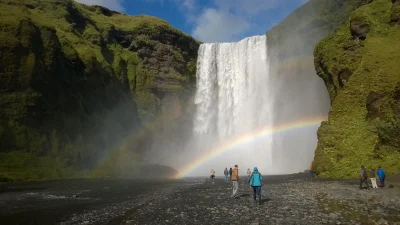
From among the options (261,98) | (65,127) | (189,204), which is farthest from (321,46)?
(65,127)

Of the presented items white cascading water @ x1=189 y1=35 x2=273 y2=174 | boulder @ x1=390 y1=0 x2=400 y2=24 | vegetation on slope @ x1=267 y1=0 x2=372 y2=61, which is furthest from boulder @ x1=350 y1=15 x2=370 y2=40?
white cascading water @ x1=189 y1=35 x2=273 y2=174

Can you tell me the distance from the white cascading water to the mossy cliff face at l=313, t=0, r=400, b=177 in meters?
28.1

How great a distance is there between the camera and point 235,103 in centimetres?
7762

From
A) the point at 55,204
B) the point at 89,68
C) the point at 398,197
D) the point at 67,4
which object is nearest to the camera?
the point at 398,197

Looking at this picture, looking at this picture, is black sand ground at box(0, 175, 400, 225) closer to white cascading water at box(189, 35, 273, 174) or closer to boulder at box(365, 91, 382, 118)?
boulder at box(365, 91, 382, 118)

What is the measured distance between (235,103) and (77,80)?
111 ft

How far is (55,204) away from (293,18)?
65270 mm

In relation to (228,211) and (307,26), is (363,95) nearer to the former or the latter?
(228,211)

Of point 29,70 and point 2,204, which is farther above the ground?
point 29,70

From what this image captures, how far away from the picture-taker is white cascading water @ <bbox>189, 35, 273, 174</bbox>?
72.4 m

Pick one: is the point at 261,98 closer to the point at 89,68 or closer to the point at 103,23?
the point at 89,68

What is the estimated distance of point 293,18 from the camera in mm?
74062

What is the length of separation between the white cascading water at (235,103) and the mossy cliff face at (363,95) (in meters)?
28.1

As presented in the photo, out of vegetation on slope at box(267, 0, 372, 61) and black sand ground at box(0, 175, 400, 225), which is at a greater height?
vegetation on slope at box(267, 0, 372, 61)
